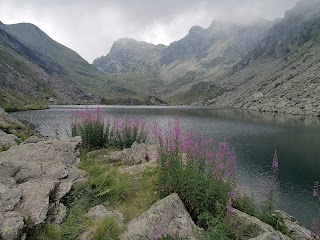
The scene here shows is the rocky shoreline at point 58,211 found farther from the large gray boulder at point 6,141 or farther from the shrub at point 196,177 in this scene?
the large gray boulder at point 6,141

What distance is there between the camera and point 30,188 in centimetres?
1043

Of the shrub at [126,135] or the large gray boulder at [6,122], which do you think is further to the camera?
the large gray boulder at [6,122]

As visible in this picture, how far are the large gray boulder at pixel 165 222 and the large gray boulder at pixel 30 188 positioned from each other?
2562 millimetres

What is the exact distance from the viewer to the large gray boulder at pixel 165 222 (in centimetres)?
892

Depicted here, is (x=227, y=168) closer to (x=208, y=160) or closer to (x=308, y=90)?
(x=208, y=160)

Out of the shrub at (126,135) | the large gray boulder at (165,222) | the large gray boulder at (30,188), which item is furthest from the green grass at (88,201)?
the shrub at (126,135)

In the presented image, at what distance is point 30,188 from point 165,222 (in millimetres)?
4951

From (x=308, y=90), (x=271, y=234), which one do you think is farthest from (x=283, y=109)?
(x=271, y=234)

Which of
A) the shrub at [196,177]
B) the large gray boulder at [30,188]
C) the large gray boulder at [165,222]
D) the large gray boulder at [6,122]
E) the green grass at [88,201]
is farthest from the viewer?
the large gray boulder at [6,122]

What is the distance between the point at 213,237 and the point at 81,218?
4.22 m

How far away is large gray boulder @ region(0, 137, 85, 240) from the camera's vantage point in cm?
845

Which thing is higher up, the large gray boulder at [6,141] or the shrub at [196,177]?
the shrub at [196,177]

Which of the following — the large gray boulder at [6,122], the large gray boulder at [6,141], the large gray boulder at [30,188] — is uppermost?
the large gray boulder at [30,188]

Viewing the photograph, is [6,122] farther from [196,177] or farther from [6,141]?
[196,177]
